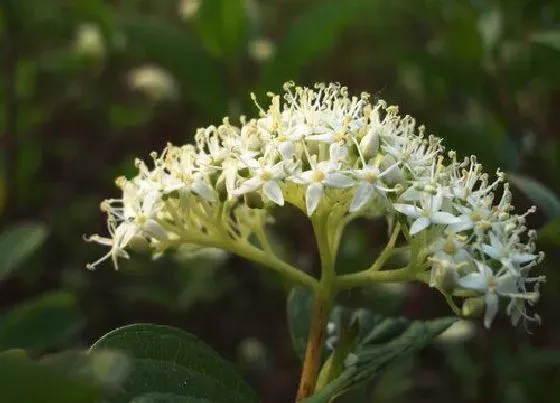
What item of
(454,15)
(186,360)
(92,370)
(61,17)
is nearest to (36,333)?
(186,360)

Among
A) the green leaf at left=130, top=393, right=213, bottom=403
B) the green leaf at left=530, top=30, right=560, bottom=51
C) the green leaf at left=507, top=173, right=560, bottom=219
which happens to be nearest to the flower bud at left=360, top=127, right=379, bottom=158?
the green leaf at left=507, top=173, right=560, bottom=219

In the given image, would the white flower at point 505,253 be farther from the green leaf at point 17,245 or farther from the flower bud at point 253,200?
the green leaf at point 17,245

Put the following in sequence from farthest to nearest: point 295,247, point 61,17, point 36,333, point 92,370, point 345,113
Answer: point 295,247
point 61,17
point 36,333
point 345,113
point 92,370

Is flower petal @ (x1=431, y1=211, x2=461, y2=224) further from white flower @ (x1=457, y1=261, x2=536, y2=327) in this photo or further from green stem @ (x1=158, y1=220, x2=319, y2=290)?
green stem @ (x1=158, y1=220, x2=319, y2=290)

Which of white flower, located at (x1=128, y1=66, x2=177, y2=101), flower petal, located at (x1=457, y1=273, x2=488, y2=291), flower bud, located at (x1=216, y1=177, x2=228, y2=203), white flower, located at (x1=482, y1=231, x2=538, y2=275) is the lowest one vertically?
flower petal, located at (x1=457, y1=273, x2=488, y2=291)

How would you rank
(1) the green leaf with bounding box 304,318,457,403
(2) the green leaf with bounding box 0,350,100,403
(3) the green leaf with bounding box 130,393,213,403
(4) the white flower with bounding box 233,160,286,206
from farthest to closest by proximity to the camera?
1. (4) the white flower with bounding box 233,160,286,206
2. (1) the green leaf with bounding box 304,318,457,403
3. (3) the green leaf with bounding box 130,393,213,403
4. (2) the green leaf with bounding box 0,350,100,403

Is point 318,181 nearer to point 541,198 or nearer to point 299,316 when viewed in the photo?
point 299,316

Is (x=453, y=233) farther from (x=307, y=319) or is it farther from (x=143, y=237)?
(x=143, y=237)
